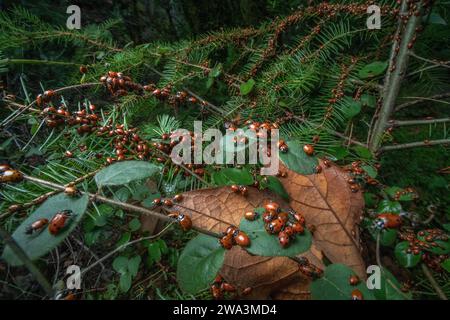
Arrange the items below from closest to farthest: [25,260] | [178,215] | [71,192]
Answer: [25,260] → [71,192] → [178,215]

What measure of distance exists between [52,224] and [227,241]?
41 centimetres

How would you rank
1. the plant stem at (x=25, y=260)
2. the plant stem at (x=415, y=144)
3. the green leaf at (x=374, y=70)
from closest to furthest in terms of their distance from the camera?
the plant stem at (x=25, y=260) < the plant stem at (x=415, y=144) < the green leaf at (x=374, y=70)

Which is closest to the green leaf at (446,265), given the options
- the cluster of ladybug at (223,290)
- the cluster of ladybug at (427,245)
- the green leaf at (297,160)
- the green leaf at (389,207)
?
the cluster of ladybug at (427,245)

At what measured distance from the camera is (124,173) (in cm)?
74

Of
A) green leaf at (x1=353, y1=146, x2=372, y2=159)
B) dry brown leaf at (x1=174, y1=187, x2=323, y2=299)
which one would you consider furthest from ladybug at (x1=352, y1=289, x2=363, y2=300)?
green leaf at (x1=353, y1=146, x2=372, y2=159)

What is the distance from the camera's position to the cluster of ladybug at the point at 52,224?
0.61 meters

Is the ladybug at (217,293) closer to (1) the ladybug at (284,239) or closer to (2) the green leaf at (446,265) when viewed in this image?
(1) the ladybug at (284,239)

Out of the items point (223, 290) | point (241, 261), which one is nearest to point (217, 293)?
point (223, 290)

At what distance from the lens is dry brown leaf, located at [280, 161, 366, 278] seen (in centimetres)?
88

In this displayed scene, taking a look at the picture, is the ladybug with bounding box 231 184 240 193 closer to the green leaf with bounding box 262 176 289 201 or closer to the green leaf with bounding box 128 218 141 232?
the green leaf with bounding box 262 176 289 201

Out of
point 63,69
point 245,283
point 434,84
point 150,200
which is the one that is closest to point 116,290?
point 150,200

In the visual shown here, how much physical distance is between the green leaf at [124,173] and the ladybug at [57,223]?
0.41 ft

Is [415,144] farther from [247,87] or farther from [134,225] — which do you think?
[134,225]

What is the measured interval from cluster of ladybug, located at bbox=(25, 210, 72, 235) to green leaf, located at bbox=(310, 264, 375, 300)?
62cm
